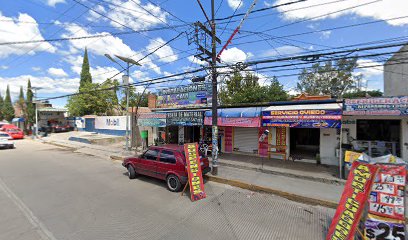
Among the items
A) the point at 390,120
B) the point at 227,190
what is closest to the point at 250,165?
the point at 227,190

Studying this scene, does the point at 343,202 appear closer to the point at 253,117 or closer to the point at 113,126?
the point at 253,117

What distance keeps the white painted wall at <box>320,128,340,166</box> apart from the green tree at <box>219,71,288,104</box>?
17.2 m

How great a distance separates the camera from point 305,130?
41.8 feet

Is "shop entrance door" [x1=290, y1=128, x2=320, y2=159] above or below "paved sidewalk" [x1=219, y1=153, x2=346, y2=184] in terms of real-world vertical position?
above

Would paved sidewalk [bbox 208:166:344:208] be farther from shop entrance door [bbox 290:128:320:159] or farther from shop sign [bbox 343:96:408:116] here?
shop entrance door [bbox 290:128:320:159]

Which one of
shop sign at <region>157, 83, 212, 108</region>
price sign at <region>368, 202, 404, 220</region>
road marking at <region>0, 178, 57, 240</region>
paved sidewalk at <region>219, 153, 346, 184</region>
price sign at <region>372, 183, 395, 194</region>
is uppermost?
shop sign at <region>157, 83, 212, 108</region>

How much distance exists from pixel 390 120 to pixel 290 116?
4.57 m

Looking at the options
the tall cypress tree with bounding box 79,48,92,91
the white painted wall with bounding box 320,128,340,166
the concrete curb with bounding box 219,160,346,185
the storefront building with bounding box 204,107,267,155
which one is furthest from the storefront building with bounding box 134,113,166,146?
the tall cypress tree with bounding box 79,48,92,91

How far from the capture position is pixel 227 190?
24.1 feet

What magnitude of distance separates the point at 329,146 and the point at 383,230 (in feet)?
22.9

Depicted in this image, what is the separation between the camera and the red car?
7020mm

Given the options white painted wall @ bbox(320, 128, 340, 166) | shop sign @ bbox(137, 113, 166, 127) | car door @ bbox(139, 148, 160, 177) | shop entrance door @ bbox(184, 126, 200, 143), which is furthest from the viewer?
shop entrance door @ bbox(184, 126, 200, 143)

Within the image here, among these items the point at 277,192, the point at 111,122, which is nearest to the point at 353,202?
the point at 277,192

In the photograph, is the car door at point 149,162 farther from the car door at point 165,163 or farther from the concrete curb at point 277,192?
the concrete curb at point 277,192
